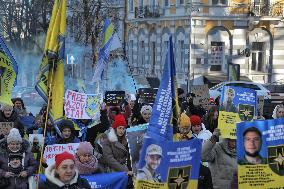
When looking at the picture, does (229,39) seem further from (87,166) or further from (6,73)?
(87,166)

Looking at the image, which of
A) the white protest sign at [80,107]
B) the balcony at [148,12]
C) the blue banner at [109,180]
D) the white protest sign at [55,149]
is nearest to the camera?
the blue banner at [109,180]

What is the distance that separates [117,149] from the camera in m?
9.44

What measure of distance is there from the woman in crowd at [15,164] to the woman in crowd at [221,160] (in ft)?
6.60

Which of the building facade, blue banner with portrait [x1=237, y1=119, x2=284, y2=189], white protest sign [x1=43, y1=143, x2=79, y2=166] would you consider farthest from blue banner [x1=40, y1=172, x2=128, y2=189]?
the building facade

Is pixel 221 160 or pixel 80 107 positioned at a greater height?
pixel 80 107

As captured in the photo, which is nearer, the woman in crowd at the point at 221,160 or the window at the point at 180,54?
the woman in crowd at the point at 221,160

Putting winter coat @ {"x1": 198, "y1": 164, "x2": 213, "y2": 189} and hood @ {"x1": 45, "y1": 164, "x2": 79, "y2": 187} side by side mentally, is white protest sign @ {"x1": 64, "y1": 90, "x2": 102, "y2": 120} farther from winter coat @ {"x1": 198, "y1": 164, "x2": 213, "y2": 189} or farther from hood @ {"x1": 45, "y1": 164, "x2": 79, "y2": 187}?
hood @ {"x1": 45, "y1": 164, "x2": 79, "y2": 187}

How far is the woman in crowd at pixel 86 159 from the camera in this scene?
27.5 feet

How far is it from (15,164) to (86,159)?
2.66 feet

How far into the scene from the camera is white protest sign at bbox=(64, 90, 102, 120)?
44.0ft

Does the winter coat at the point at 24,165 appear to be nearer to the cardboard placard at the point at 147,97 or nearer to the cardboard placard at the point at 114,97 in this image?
the cardboard placard at the point at 114,97

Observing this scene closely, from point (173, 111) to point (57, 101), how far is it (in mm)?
2026

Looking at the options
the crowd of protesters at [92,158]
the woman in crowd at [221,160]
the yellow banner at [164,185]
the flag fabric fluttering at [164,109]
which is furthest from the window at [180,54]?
the yellow banner at [164,185]

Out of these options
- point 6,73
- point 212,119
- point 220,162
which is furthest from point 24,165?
point 6,73
